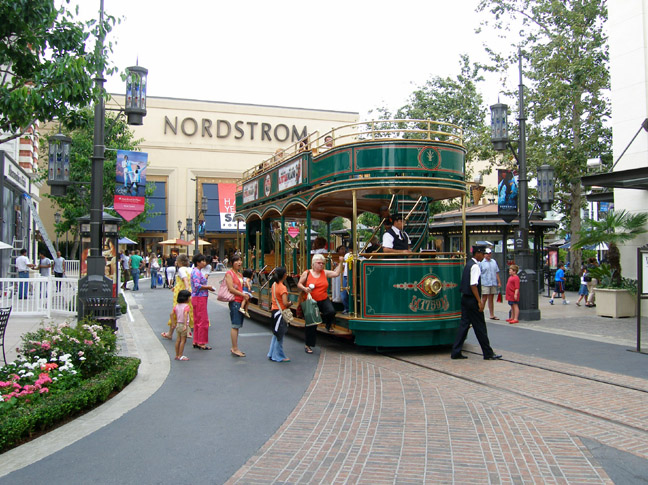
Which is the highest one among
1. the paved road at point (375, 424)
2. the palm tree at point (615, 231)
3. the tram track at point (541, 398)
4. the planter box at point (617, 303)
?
the palm tree at point (615, 231)

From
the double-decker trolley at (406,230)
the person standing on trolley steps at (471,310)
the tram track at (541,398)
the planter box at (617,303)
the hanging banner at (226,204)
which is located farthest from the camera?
the hanging banner at (226,204)

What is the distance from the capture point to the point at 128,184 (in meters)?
12.9

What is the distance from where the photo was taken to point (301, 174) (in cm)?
1106

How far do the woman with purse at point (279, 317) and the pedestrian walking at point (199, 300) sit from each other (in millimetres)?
1539

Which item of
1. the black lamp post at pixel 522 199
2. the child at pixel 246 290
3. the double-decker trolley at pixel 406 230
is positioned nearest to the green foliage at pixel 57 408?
the child at pixel 246 290

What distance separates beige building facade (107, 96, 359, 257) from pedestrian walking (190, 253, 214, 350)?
3799 cm

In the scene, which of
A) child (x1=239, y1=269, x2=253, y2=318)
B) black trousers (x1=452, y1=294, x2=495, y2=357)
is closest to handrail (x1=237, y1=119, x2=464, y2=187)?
child (x1=239, y1=269, x2=253, y2=318)

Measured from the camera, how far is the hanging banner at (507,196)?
15.8 m

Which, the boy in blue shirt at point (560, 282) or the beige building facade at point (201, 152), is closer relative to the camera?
the boy in blue shirt at point (560, 282)

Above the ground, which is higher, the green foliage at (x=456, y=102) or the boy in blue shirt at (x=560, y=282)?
the green foliage at (x=456, y=102)

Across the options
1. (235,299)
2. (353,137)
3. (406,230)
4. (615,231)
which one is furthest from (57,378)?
(615,231)

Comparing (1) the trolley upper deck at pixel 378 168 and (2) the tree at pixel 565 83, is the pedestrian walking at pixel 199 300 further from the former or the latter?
(2) the tree at pixel 565 83

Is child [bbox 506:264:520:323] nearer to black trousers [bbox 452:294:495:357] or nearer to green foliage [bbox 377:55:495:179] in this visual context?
black trousers [bbox 452:294:495:357]

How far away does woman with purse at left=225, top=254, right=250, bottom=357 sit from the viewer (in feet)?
30.2
